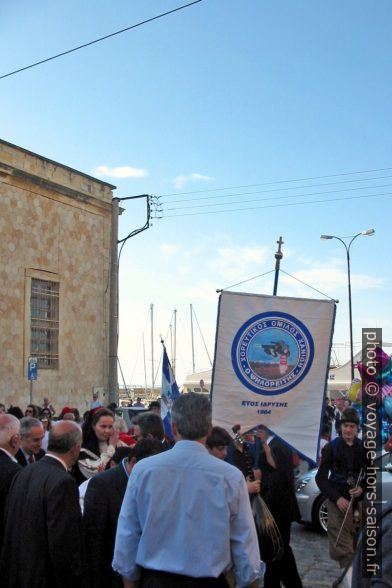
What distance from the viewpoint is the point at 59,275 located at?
26906mm

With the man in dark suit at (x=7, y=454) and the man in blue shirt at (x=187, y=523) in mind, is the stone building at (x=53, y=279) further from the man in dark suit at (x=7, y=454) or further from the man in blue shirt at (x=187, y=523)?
the man in blue shirt at (x=187, y=523)

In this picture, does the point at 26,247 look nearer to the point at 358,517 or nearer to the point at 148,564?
the point at 358,517

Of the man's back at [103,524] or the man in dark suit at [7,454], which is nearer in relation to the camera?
the man's back at [103,524]

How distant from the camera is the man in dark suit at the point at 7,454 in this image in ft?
16.7

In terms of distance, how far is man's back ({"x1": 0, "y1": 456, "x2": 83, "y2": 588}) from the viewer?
14.0 ft

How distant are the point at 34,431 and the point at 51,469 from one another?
1.94 m

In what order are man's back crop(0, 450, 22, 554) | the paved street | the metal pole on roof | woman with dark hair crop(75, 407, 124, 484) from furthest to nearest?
1. the metal pole on roof
2. the paved street
3. woman with dark hair crop(75, 407, 124, 484)
4. man's back crop(0, 450, 22, 554)

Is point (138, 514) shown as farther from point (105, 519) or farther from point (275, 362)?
point (275, 362)

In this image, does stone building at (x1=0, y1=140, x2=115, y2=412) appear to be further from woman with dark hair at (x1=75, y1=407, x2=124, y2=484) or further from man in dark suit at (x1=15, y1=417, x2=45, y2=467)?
man in dark suit at (x1=15, y1=417, x2=45, y2=467)

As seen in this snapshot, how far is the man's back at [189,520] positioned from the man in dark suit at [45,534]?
27.7 inches

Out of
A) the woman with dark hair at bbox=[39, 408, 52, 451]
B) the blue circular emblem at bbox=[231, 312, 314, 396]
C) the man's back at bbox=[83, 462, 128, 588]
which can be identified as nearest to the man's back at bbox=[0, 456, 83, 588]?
the man's back at bbox=[83, 462, 128, 588]

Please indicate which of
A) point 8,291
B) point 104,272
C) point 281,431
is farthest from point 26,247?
point 281,431

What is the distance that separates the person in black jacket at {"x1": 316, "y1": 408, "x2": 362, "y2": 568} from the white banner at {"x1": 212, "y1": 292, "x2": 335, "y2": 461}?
11.9 inches

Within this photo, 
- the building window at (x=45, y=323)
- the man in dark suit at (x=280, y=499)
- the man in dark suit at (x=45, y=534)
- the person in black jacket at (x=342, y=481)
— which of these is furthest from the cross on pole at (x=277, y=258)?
the building window at (x=45, y=323)
